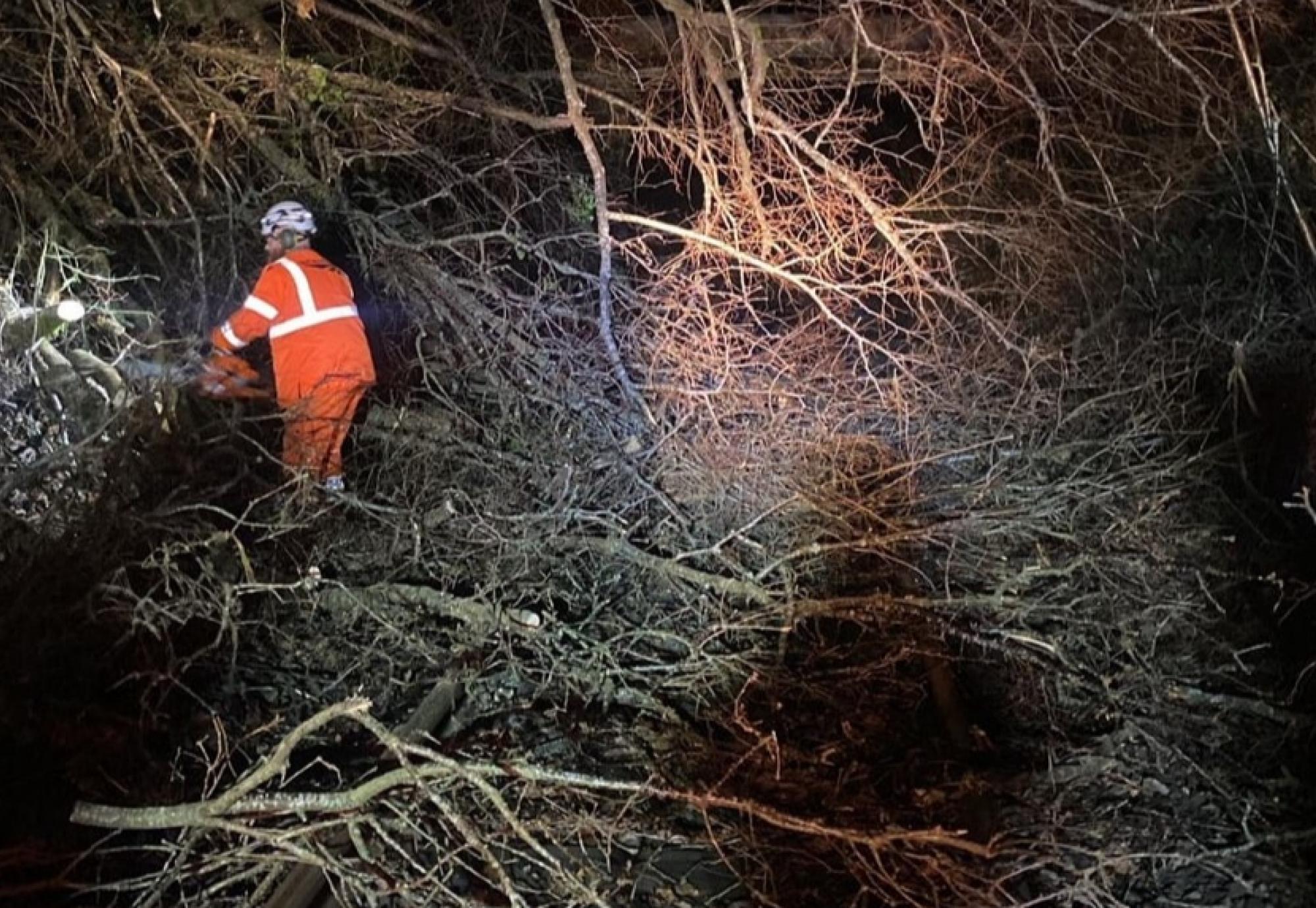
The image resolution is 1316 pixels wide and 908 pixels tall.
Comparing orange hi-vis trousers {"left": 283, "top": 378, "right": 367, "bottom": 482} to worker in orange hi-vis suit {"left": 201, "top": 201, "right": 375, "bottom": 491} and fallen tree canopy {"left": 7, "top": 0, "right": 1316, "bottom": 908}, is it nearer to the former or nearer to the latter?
worker in orange hi-vis suit {"left": 201, "top": 201, "right": 375, "bottom": 491}

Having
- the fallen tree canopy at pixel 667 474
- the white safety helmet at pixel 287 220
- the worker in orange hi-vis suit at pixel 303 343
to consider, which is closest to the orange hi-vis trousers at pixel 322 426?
the worker in orange hi-vis suit at pixel 303 343

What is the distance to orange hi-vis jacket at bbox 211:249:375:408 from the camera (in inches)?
227

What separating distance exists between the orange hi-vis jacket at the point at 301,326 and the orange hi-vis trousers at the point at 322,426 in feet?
0.15

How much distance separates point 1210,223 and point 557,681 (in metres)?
6.62

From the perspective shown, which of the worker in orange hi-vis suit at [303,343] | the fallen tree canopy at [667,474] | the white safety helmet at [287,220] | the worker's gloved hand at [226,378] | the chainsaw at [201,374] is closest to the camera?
the fallen tree canopy at [667,474]

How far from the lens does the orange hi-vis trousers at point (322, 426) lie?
18.4 ft

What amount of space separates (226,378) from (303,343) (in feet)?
1.40

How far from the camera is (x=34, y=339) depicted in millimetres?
5117

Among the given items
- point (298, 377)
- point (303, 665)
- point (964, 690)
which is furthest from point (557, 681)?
point (298, 377)

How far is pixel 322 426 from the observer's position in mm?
5754

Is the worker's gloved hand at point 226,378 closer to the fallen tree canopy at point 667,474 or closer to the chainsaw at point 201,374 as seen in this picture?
the chainsaw at point 201,374

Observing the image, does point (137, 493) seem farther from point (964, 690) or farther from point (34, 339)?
point (964, 690)

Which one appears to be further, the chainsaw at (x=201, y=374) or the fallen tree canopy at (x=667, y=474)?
the chainsaw at (x=201, y=374)

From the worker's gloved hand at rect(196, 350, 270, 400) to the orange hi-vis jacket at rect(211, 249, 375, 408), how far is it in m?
0.07
